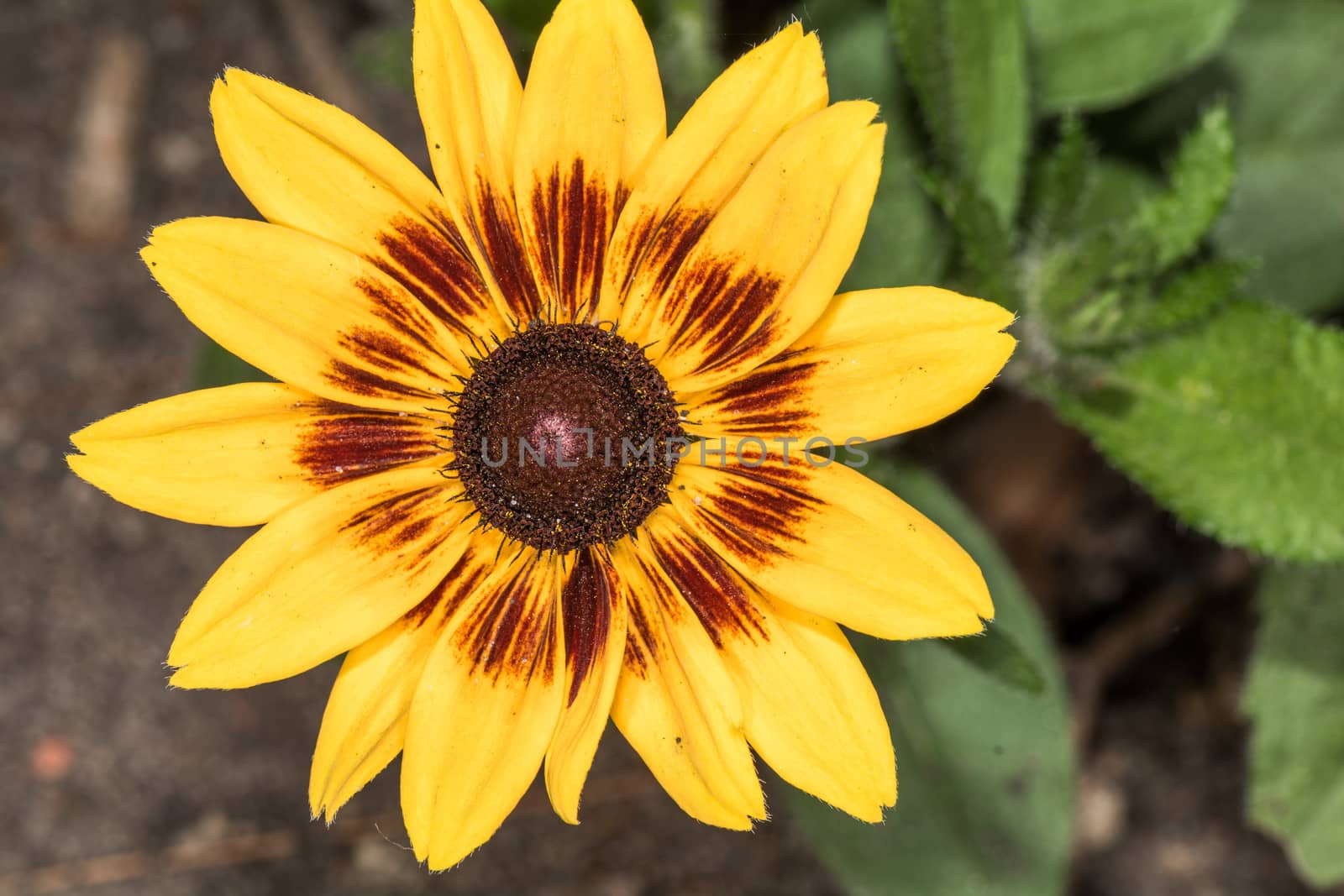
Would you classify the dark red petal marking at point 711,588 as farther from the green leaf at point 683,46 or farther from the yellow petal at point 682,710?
the green leaf at point 683,46

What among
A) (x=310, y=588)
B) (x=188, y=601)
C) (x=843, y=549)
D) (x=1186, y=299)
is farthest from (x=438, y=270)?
(x=188, y=601)

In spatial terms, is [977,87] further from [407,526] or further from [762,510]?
[407,526]

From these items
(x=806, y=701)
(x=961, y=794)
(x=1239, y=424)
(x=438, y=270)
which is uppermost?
(x=1239, y=424)

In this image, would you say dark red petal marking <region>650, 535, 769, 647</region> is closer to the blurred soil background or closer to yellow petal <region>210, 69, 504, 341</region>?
yellow petal <region>210, 69, 504, 341</region>

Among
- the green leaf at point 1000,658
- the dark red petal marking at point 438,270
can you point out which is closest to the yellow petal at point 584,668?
the dark red petal marking at point 438,270

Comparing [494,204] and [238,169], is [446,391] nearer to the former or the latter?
[494,204]

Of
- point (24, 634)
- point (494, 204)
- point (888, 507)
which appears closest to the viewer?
point (888, 507)

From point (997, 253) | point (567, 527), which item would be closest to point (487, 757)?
point (567, 527)
